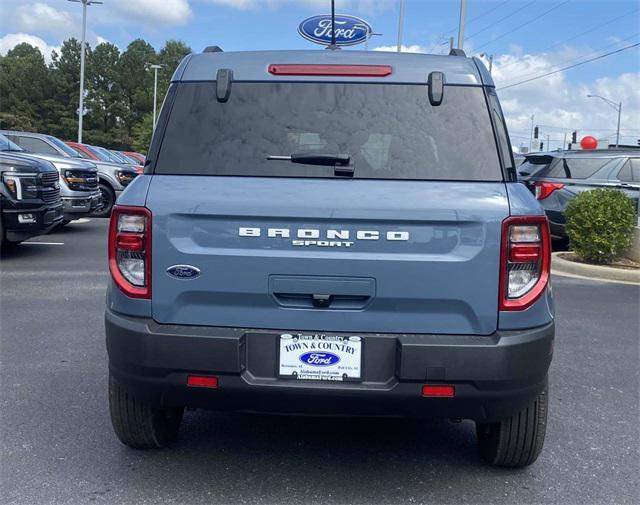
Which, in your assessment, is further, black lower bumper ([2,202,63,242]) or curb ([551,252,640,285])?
curb ([551,252,640,285])

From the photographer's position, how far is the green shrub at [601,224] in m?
10.1

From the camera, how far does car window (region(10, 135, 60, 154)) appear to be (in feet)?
46.4

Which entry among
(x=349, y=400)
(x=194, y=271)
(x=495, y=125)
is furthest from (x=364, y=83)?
(x=349, y=400)

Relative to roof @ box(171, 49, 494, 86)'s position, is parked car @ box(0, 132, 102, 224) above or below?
below

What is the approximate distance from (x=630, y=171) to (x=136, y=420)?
10.9 m

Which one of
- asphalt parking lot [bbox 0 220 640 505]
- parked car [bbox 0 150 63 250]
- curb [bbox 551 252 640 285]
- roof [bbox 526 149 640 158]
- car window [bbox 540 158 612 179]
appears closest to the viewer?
asphalt parking lot [bbox 0 220 640 505]

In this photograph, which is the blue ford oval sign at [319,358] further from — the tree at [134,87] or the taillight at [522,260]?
the tree at [134,87]

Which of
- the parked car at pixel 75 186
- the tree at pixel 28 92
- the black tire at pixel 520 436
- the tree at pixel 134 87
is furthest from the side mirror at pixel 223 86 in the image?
the tree at pixel 28 92

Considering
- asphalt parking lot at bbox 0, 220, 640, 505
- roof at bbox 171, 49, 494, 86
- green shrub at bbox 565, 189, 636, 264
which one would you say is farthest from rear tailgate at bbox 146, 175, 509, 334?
green shrub at bbox 565, 189, 636, 264

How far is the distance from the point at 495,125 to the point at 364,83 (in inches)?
24.1

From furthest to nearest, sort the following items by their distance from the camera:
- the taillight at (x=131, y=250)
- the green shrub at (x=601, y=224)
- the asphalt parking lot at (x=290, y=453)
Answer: the green shrub at (x=601, y=224) → the asphalt parking lot at (x=290, y=453) → the taillight at (x=131, y=250)

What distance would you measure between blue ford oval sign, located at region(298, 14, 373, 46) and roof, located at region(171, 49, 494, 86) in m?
7.84

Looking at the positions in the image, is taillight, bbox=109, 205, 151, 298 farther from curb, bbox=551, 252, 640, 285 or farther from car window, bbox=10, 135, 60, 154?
car window, bbox=10, 135, 60, 154

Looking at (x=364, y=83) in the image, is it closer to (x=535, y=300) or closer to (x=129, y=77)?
(x=535, y=300)
